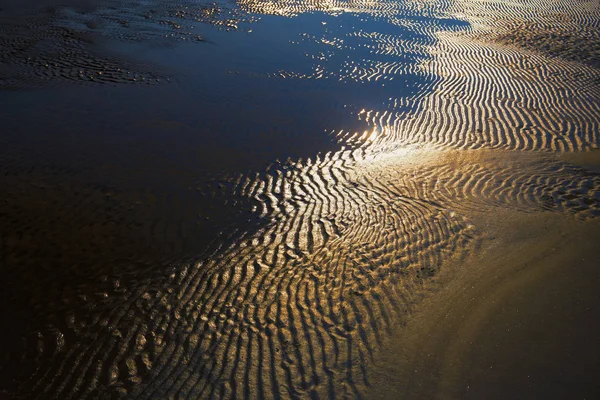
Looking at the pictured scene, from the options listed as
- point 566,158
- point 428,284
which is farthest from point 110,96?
point 566,158

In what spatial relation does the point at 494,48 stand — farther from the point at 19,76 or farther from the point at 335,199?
the point at 19,76

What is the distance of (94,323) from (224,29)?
680 inches

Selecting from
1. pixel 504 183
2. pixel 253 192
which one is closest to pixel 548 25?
pixel 504 183

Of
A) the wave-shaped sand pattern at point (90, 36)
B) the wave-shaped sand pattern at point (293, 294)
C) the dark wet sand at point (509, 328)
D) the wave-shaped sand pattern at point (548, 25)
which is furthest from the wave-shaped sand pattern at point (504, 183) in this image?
the wave-shaped sand pattern at point (548, 25)

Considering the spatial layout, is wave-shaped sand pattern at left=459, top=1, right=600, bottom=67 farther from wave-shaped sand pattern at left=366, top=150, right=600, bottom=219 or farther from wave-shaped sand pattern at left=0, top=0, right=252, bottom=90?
wave-shaped sand pattern at left=0, top=0, right=252, bottom=90

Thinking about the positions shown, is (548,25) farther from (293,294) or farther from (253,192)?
(293,294)

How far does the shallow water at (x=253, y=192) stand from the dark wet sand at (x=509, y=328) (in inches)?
5.1

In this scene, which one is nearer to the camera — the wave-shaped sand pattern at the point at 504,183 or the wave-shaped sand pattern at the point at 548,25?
the wave-shaped sand pattern at the point at 504,183

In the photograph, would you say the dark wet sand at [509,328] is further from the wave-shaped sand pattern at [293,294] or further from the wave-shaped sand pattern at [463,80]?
the wave-shaped sand pattern at [463,80]

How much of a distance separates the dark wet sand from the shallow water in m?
0.13

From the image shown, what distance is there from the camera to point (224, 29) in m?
21.3

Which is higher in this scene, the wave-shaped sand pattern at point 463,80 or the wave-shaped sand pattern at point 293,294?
the wave-shaped sand pattern at point 463,80

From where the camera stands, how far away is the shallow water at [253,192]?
6.48 meters

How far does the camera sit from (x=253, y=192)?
33.4 feet
